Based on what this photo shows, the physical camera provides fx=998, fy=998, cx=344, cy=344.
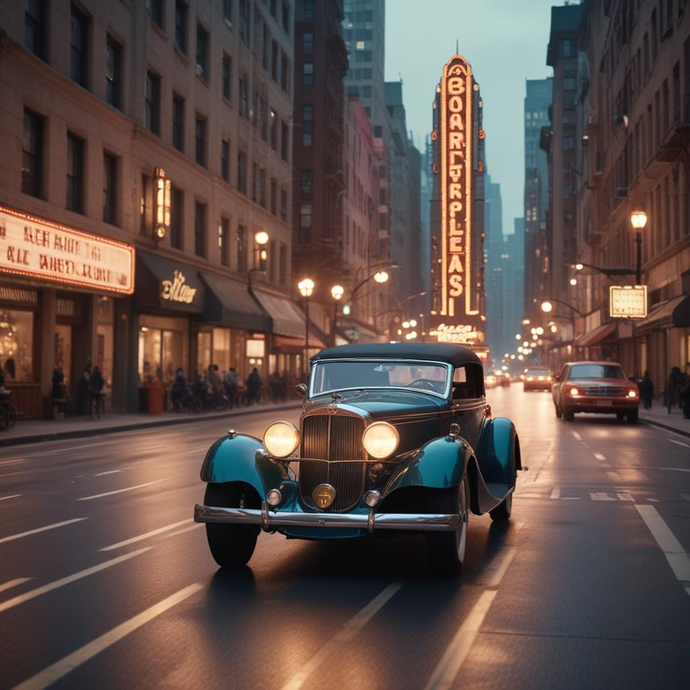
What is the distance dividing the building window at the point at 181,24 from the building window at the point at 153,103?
136 inches

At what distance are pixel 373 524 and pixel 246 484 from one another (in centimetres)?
129

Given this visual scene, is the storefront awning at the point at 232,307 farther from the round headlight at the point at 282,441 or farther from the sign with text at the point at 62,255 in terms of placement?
the round headlight at the point at 282,441

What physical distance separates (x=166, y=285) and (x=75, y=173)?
5.47m

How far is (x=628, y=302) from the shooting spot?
4166cm

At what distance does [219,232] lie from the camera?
44656mm

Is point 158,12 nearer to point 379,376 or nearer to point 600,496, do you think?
point 600,496

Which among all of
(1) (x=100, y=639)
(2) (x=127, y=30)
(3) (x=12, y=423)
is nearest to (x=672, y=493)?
(1) (x=100, y=639)

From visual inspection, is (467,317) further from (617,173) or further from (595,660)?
(595,660)

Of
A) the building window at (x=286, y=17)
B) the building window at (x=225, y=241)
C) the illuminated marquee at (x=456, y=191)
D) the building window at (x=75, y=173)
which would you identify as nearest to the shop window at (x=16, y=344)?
the building window at (x=75, y=173)

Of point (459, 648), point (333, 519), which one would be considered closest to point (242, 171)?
point (333, 519)

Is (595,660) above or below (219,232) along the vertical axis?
below

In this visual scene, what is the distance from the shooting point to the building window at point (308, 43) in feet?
241

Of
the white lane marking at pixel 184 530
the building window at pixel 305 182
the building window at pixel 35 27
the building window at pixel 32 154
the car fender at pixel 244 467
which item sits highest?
the building window at pixel 305 182

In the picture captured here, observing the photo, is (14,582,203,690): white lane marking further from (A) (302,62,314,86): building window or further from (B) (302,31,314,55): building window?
(B) (302,31,314,55): building window
